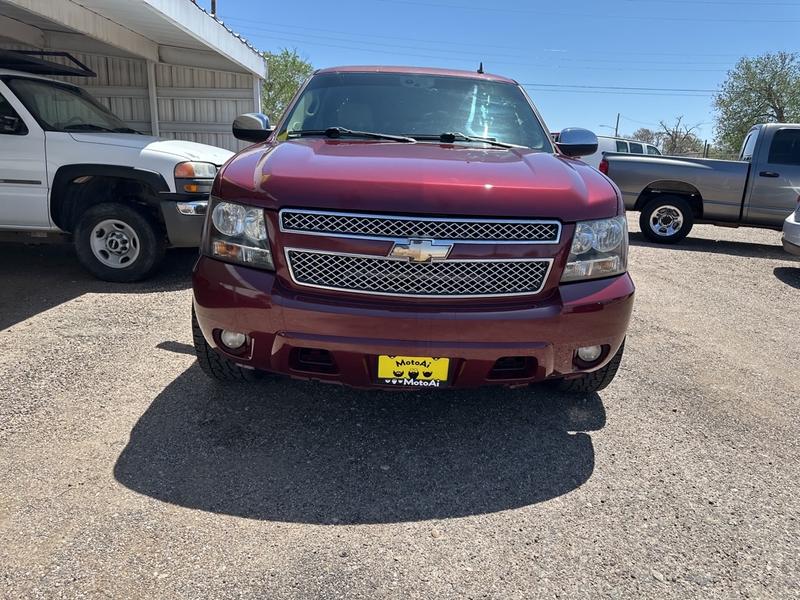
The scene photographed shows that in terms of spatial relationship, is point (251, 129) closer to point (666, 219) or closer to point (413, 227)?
point (413, 227)

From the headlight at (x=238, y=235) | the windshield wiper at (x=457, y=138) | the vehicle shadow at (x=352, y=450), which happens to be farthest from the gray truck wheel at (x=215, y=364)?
the windshield wiper at (x=457, y=138)

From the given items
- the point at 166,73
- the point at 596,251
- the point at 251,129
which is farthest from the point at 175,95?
the point at 596,251

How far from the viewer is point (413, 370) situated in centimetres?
254

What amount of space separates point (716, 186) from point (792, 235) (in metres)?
2.34

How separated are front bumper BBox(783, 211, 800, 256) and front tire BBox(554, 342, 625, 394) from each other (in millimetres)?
5655

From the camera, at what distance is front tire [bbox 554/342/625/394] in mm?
3129

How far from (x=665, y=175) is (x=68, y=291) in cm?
882

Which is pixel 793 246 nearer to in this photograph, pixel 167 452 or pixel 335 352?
pixel 335 352

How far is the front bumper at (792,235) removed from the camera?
7.39 metres

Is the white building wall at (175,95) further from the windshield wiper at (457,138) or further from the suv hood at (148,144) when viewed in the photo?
the windshield wiper at (457,138)

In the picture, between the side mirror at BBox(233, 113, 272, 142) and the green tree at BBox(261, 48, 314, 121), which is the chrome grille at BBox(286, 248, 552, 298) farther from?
the green tree at BBox(261, 48, 314, 121)

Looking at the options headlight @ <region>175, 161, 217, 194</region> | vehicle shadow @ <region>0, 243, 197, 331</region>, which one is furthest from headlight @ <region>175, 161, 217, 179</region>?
vehicle shadow @ <region>0, 243, 197, 331</region>

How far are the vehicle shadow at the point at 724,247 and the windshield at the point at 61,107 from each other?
806 centimetres

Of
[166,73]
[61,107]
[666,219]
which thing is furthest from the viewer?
→ [166,73]
